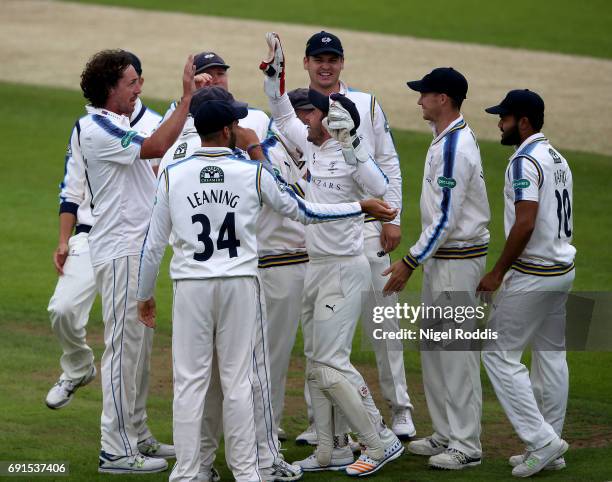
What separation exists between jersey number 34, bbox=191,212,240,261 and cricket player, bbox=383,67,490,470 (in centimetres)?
137

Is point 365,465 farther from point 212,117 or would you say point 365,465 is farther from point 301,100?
point 301,100

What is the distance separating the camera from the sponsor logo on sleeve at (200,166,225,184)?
21.3 ft

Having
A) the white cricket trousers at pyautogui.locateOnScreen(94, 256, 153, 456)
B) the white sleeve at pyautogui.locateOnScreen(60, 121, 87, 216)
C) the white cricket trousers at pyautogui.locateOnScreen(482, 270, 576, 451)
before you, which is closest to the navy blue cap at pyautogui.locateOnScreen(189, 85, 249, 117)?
the white cricket trousers at pyautogui.locateOnScreen(94, 256, 153, 456)

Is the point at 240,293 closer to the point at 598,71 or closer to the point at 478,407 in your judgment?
the point at 478,407

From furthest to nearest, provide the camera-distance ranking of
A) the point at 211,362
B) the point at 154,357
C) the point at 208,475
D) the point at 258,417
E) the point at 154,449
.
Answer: the point at 154,357
the point at 154,449
the point at 208,475
the point at 258,417
the point at 211,362

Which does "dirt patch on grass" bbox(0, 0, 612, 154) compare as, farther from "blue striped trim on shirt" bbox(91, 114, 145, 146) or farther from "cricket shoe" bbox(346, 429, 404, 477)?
"blue striped trim on shirt" bbox(91, 114, 145, 146)

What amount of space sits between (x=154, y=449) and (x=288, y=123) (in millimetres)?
2293

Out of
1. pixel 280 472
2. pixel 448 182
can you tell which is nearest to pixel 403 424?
pixel 280 472

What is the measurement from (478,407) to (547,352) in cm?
57

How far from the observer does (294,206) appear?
677cm

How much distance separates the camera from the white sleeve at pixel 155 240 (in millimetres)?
6617

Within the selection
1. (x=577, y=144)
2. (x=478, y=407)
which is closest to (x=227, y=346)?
(x=478, y=407)

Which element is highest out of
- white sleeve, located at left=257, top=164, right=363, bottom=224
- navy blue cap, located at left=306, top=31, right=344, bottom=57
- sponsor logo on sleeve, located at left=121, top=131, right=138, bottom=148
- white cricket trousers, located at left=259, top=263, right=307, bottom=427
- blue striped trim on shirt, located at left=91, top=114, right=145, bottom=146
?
navy blue cap, located at left=306, top=31, right=344, bottom=57

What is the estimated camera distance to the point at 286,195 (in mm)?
6734
